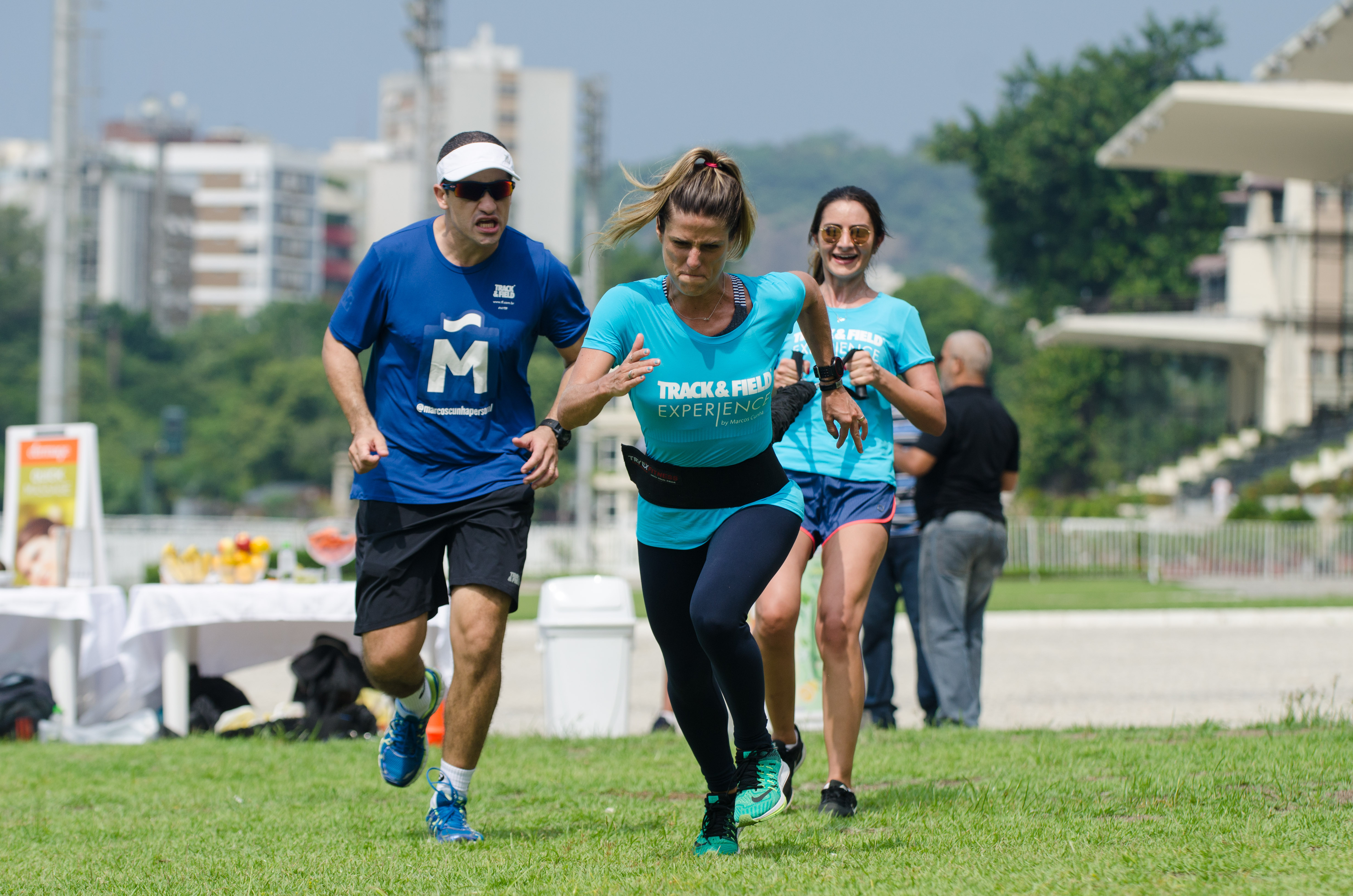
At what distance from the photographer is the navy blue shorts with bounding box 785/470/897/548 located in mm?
5871

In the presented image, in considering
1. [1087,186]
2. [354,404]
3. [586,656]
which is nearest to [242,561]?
[586,656]

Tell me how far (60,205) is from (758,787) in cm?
1840

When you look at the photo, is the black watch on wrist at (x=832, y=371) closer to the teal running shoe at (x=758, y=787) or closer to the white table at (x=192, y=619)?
the teal running shoe at (x=758, y=787)

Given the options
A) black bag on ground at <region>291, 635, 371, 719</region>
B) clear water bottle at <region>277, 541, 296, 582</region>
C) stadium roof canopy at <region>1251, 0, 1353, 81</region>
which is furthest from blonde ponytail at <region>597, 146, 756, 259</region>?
stadium roof canopy at <region>1251, 0, 1353, 81</region>

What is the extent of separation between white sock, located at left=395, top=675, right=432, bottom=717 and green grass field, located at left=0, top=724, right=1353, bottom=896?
418mm

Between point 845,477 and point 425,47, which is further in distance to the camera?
point 425,47

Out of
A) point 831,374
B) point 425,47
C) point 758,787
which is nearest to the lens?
point 758,787

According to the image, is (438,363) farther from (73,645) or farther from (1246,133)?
(1246,133)

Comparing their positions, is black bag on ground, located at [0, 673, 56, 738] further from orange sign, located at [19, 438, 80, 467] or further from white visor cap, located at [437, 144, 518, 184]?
white visor cap, located at [437, 144, 518, 184]

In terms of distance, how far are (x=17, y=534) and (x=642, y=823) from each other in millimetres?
6468

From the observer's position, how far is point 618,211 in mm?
4820

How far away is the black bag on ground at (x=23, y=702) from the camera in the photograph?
9102 mm

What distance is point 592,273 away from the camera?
32188 mm

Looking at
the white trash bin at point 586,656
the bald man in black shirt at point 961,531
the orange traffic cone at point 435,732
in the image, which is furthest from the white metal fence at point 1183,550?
the orange traffic cone at point 435,732
